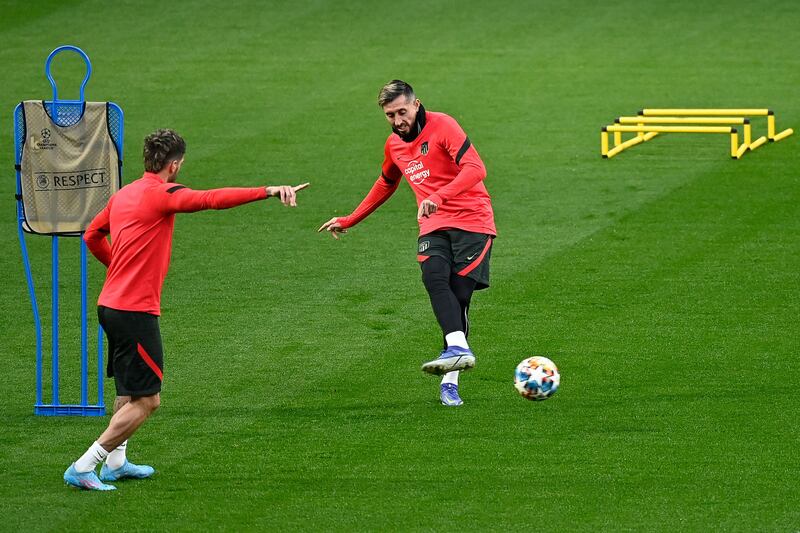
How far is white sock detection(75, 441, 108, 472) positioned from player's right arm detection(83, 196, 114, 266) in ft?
3.43

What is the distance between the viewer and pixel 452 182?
8.80 m

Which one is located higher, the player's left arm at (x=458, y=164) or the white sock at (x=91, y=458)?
the player's left arm at (x=458, y=164)

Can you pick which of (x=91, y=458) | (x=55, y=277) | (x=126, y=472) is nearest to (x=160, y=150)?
(x=91, y=458)

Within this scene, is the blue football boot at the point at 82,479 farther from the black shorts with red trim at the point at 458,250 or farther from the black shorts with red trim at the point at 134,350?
the black shorts with red trim at the point at 458,250

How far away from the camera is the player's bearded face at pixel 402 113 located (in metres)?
8.88

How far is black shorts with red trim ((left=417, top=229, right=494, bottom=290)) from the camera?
907 cm

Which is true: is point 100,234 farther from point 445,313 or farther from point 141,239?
point 445,313

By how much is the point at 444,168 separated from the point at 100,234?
7.61ft

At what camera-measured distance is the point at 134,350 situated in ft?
24.9

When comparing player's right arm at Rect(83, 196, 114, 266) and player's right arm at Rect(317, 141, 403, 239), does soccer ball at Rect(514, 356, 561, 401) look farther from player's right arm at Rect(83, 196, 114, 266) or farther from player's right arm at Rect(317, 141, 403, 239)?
player's right arm at Rect(83, 196, 114, 266)

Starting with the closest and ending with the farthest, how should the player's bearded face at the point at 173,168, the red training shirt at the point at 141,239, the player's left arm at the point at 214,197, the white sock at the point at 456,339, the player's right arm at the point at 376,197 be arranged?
the player's left arm at the point at 214,197 < the red training shirt at the point at 141,239 < the player's bearded face at the point at 173,168 < the white sock at the point at 456,339 < the player's right arm at the point at 376,197

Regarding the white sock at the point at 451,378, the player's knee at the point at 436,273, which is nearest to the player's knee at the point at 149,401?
the player's knee at the point at 436,273

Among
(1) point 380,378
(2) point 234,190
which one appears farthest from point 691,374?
(2) point 234,190

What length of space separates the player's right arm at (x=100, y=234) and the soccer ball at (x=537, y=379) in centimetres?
259
